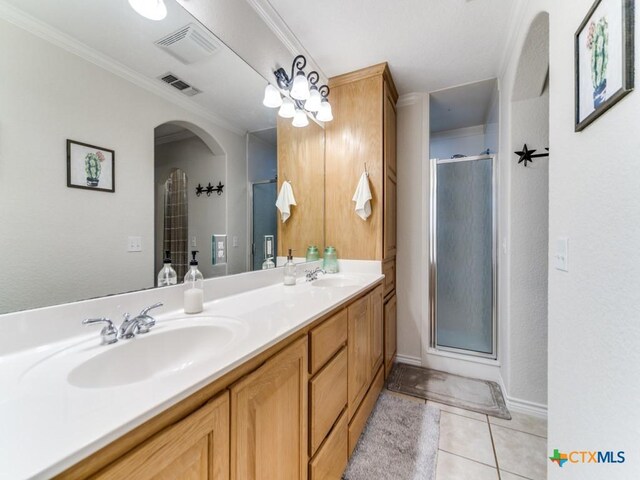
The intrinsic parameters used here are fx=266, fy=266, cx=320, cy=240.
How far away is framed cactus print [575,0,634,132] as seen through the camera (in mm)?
560

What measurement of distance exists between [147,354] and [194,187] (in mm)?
736

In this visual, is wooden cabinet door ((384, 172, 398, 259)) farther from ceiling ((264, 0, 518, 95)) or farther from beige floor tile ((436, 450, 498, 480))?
beige floor tile ((436, 450, 498, 480))

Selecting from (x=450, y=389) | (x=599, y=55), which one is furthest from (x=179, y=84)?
(x=450, y=389)

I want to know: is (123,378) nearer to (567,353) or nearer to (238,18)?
(567,353)

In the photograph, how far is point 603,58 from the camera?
2.13 feet

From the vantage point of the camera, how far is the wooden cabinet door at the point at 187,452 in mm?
453

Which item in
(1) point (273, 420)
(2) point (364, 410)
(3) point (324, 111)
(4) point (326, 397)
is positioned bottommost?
(2) point (364, 410)

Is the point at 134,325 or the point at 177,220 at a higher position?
the point at 177,220

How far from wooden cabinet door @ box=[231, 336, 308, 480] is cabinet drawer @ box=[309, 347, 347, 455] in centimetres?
6

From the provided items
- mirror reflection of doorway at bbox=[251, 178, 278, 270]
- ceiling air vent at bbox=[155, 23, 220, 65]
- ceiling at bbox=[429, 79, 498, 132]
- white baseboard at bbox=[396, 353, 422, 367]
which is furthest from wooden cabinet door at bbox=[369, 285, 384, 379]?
ceiling at bbox=[429, 79, 498, 132]

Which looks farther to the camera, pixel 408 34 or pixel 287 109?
pixel 287 109

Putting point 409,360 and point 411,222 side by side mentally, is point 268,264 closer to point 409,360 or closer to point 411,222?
point 411,222

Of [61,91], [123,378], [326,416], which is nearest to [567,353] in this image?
[326,416]

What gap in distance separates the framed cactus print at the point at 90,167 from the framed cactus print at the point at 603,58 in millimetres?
1435
